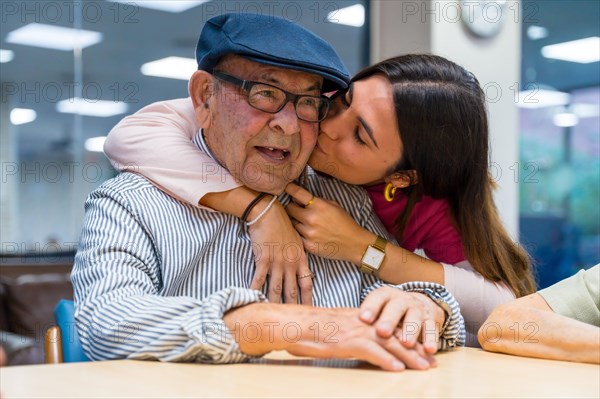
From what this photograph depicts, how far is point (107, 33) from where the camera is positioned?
13.0 ft

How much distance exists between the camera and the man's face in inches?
63.1

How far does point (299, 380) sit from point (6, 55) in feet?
10.6

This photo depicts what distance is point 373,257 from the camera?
1735 millimetres

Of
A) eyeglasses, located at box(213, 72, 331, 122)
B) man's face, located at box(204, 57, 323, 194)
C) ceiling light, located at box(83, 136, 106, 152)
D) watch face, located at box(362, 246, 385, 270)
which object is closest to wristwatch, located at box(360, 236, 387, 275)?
watch face, located at box(362, 246, 385, 270)

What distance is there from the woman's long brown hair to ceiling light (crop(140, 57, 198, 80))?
243cm

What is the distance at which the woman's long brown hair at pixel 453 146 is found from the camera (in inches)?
70.1

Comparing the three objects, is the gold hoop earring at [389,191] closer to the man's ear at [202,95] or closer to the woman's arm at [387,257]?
the woman's arm at [387,257]

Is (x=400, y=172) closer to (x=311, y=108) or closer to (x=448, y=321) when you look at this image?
(x=311, y=108)

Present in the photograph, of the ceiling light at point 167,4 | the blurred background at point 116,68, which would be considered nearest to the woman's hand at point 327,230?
the blurred background at point 116,68

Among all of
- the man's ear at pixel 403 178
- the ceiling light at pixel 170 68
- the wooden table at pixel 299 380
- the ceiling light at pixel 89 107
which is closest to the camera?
the wooden table at pixel 299 380

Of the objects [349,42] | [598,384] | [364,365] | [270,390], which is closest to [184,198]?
[364,365]

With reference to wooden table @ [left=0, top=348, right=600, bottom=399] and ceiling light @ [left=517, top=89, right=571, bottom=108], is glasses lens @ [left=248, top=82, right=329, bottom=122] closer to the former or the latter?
wooden table @ [left=0, top=348, right=600, bottom=399]

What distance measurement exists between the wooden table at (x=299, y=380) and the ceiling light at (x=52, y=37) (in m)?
3.00

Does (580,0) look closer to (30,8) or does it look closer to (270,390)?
(30,8)
